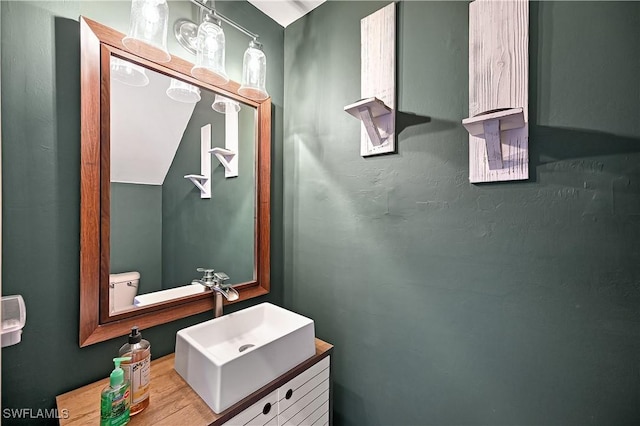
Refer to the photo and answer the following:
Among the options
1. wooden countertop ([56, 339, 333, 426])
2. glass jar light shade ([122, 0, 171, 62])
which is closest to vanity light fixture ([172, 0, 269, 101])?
glass jar light shade ([122, 0, 171, 62])

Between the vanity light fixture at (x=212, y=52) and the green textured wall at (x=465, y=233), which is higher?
the vanity light fixture at (x=212, y=52)

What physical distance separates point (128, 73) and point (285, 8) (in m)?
0.88

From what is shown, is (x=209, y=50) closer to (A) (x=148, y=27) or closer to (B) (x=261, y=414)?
(A) (x=148, y=27)

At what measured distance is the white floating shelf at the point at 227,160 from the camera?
1267 mm

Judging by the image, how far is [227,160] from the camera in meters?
1.29

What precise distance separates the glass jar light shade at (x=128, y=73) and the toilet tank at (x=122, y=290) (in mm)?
693

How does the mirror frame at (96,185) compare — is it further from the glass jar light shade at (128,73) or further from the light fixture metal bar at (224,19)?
the light fixture metal bar at (224,19)

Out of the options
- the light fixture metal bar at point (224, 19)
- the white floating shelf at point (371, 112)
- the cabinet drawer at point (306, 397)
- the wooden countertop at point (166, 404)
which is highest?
the light fixture metal bar at point (224, 19)

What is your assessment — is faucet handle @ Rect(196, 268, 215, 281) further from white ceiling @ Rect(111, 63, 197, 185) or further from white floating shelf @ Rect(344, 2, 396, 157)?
white floating shelf @ Rect(344, 2, 396, 157)

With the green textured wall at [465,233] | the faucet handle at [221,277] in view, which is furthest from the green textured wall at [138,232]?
the green textured wall at [465,233]

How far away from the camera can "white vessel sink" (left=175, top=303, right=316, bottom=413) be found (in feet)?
2.59

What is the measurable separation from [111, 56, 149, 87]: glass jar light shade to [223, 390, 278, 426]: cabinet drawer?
1.18 metres

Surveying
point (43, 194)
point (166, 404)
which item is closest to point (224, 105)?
point (43, 194)

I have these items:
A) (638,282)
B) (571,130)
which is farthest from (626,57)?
(638,282)
